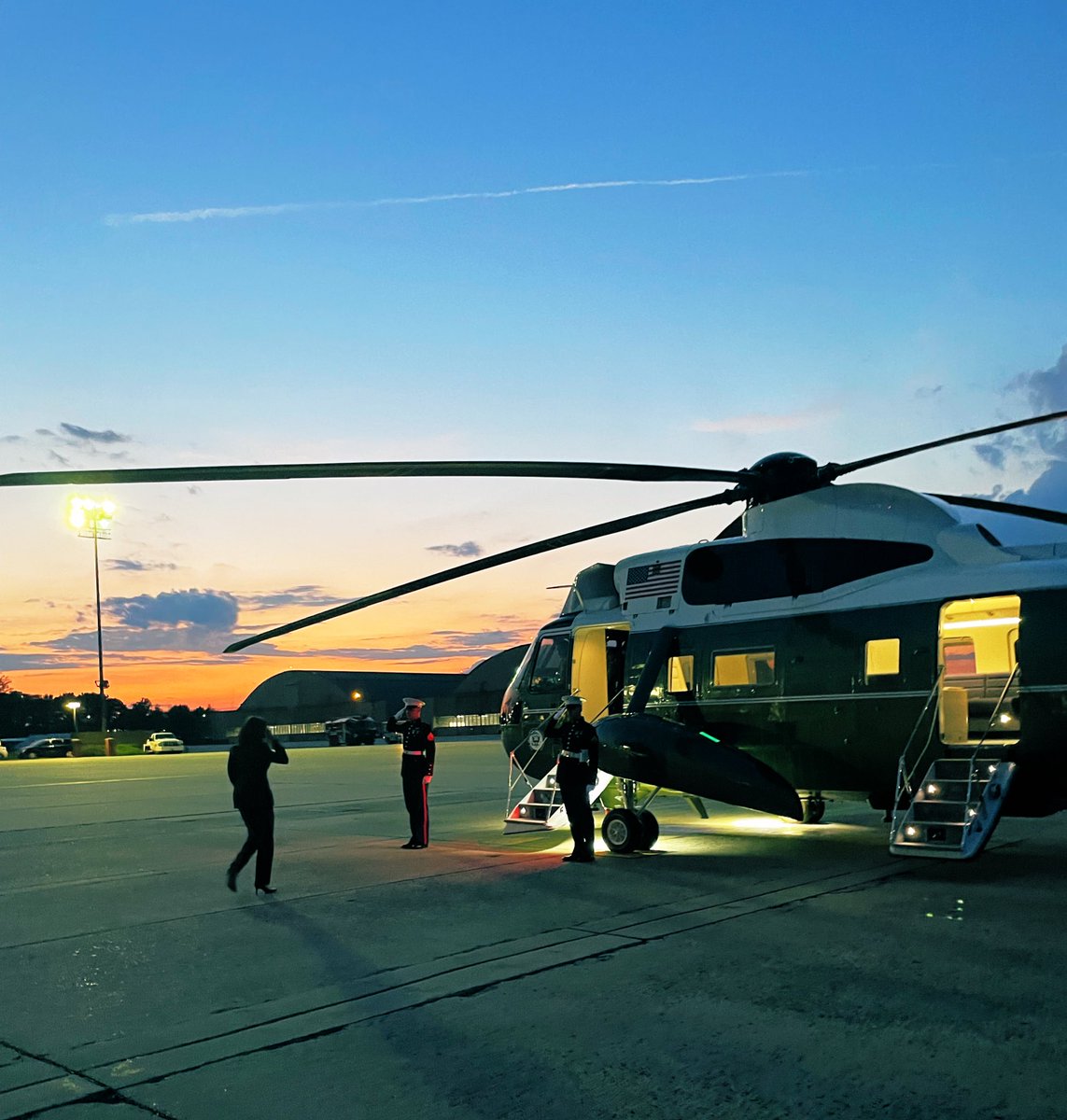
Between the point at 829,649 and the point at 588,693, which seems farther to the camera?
the point at 588,693

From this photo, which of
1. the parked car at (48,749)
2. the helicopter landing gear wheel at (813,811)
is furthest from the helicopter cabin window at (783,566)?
the parked car at (48,749)

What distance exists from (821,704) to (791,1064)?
723 cm

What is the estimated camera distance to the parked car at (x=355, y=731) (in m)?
57.1

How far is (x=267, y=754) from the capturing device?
10.1m

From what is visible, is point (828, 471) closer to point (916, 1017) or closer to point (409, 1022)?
point (916, 1017)

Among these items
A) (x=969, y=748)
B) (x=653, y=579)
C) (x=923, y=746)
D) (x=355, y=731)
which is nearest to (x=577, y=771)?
(x=653, y=579)

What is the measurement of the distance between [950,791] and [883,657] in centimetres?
166

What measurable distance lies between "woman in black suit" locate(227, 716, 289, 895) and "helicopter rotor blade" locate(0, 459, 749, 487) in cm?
236

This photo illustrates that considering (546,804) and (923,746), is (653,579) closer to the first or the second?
(546,804)

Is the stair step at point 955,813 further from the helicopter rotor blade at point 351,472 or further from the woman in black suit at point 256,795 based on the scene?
the woman in black suit at point 256,795

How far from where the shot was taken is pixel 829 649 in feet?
39.4

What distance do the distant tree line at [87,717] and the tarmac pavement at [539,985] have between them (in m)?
94.5

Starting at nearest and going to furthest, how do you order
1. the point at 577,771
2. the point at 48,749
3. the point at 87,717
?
the point at 577,771, the point at 48,749, the point at 87,717

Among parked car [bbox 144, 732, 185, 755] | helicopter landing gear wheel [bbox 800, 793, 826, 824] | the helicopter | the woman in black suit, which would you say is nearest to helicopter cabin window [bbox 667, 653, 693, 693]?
the helicopter
